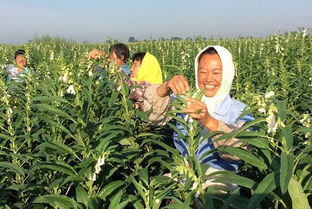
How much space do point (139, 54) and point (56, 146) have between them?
3.75 meters

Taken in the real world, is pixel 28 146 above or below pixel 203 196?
below

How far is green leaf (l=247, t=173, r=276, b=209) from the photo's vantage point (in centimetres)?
184

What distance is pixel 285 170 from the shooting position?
1781mm

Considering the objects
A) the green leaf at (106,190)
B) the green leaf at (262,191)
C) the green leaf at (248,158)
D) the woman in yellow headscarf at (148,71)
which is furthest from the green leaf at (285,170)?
the woman in yellow headscarf at (148,71)

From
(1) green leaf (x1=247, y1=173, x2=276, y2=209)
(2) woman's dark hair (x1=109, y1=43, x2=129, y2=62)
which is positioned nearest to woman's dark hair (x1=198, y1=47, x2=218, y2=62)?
(1) green leaf (x1=247, y1=173, x2=276, y2=209)

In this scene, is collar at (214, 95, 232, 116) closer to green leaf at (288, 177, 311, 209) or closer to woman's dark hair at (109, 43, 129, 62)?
green leaf at (288, 177, 311, 209)

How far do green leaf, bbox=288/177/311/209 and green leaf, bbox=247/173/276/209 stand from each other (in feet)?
0.41

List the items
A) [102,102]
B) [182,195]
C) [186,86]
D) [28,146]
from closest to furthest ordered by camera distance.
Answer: [182,195] → [186,86] → [28,146] → [102,102]

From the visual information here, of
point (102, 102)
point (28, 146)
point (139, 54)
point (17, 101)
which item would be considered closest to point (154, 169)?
point (102, 102)

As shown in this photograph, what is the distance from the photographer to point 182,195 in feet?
8.01

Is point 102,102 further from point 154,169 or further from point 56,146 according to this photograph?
point 56,146

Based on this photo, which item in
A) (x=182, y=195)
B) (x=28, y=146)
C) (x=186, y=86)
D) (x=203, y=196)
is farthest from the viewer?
(x=28, y=146)

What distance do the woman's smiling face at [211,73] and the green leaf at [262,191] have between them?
1431 millimetres

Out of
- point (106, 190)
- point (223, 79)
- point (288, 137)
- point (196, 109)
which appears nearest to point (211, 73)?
point (223, 79)
